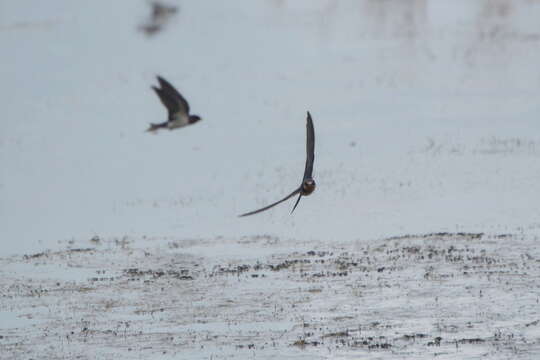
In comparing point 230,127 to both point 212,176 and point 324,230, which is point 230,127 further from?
point 324,230

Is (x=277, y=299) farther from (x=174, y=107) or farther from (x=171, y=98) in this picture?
(x=171, y=98)

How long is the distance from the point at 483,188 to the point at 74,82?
16272 millimetres

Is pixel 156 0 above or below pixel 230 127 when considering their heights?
above

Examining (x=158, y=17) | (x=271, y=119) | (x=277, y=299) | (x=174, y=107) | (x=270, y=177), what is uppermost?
(x=158, y=17)

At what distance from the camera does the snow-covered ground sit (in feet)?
43.4

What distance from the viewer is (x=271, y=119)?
1155 inches

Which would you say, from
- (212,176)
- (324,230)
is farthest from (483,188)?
(212,176)

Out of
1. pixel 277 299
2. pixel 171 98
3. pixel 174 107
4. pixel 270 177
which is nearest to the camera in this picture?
pixel 171 98

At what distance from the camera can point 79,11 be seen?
41.5 meters

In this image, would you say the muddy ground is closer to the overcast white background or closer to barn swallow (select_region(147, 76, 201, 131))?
the overcast white background

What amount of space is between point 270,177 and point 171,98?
441 inches

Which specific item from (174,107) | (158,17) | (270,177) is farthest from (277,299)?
(158,17)

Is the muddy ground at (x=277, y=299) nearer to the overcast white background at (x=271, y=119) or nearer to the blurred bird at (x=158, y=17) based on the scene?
the overcast white background at (x=271, y=119)

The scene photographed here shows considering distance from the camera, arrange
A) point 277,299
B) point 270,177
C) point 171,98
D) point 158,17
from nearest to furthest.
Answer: point 171,98 → point 277,299 → point 270,177 → point 158,17
